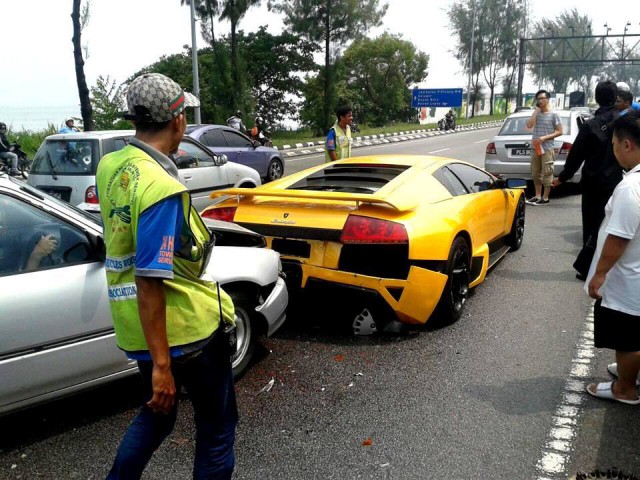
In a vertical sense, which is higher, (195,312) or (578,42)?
(578,42)

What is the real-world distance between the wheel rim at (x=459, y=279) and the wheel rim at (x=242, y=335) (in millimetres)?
1661

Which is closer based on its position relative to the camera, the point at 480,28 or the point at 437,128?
the point at 437,128

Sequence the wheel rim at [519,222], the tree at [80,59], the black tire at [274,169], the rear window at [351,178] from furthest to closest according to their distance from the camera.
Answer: the tree at [80,59] < the black tire at [274,169] < the wheel rim at [519,222] < the rear window at [351,178]

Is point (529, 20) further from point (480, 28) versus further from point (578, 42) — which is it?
point (578, 42)

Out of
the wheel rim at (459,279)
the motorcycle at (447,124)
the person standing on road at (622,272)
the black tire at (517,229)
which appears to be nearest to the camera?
the person standing on road at (622,272)

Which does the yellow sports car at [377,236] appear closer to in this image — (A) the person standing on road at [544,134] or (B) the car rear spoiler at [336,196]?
(B) the car rear spoiler at [336,196]

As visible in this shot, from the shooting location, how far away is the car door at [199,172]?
8.67 m

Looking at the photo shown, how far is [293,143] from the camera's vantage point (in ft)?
89.3

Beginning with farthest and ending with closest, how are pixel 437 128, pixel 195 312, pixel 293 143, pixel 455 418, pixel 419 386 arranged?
pixel 437 128
pixel 293 143
pixel 419 386
pixel 455 418
pixel 195 312

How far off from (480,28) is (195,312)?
224 feet

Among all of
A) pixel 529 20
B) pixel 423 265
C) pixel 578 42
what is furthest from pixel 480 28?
pixel 423 265

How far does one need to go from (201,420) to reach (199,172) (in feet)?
23.2

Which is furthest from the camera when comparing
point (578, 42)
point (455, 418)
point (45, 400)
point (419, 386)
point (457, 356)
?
point (578, 42)

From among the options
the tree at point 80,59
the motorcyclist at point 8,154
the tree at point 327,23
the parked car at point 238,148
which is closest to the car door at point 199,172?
the parked car at point 238,148
